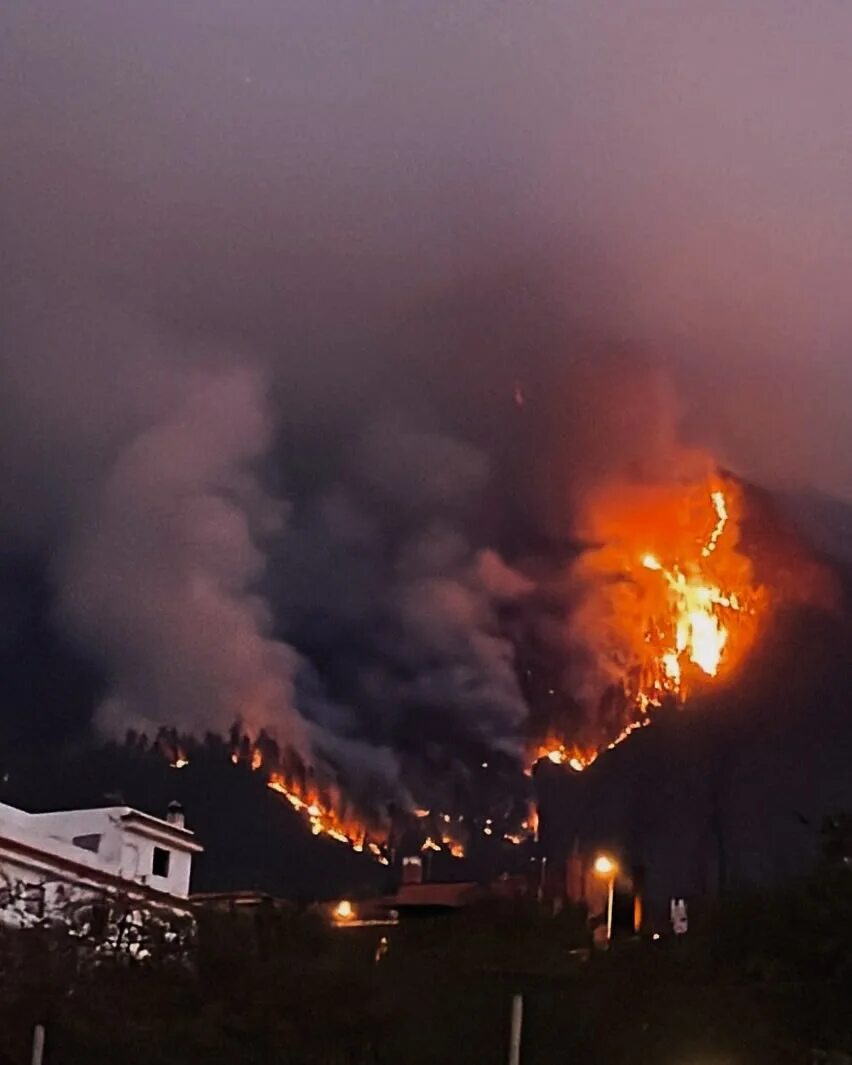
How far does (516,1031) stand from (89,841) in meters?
24.4

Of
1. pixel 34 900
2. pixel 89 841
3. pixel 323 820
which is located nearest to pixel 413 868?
pixel 89 841

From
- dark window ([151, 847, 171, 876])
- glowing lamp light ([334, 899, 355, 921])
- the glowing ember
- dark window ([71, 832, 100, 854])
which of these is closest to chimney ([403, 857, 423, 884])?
the glowing ember

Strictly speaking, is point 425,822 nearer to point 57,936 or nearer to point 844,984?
point 57,936

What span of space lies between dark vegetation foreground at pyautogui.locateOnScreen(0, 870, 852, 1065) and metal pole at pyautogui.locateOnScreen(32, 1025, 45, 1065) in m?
0.13

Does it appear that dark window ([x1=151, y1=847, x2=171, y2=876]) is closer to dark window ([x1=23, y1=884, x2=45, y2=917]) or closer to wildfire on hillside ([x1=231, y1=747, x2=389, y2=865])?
wildfire on hillside ([x1=231, y1=747, x2=389, y2=865])

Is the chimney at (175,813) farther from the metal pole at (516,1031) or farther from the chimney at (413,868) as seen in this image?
the metal pole at (516,1031)

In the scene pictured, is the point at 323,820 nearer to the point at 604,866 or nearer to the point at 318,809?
the point at 318,809

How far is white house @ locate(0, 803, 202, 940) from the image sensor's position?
13.7 meters

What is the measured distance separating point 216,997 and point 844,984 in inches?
187

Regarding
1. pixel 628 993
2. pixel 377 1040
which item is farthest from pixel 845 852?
pixel 377 1040

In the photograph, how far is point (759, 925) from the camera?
9.45 meters

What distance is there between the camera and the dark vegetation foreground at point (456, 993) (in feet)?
30.2

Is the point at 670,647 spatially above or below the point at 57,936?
above

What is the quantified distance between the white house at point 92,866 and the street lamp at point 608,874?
3545 mm
